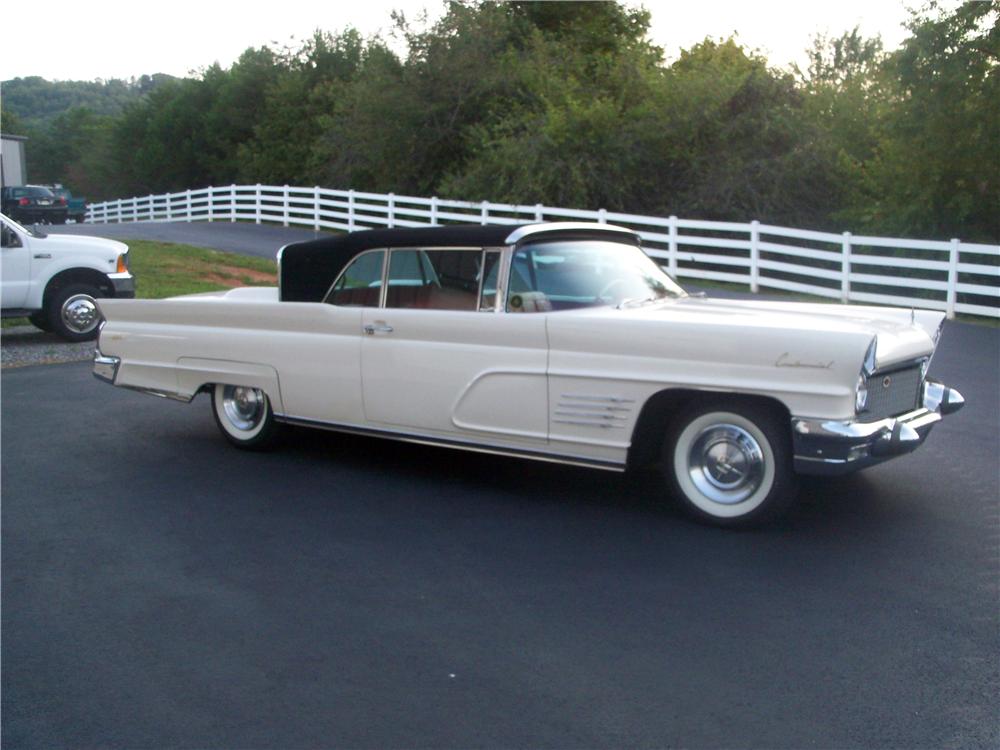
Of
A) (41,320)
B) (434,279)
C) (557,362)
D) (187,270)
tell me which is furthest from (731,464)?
(187,270)

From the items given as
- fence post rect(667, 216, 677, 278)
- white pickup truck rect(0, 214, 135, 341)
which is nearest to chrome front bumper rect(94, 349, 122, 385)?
white pickup truck rect(0, 214, 135, 341)

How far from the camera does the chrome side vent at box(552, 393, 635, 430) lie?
6012 millimetres

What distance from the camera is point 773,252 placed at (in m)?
21.0

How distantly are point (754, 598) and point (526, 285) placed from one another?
2.44 metres

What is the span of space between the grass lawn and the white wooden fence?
562 centimetres

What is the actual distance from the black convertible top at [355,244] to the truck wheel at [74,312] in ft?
23.6

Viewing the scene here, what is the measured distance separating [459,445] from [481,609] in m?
1.92

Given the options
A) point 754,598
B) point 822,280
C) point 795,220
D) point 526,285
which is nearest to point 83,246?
point 526,285

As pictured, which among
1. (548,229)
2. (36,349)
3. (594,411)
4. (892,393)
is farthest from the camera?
(36,349)

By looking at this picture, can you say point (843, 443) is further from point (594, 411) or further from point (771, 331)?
point (594, 411)

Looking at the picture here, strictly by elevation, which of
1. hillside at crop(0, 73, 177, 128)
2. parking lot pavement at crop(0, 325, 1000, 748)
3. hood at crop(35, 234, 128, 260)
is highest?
hillside at crop(0, 73, 177, 128)

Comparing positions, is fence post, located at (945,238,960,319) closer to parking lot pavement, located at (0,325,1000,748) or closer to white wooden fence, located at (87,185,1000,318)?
white wooden fence, located at (87,185,1000,318)

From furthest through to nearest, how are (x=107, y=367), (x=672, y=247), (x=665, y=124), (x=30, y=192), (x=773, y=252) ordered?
(x=30, y=192)
(x=665, y=124)
(x=672, y=247)
(x=773, y=252)
(x=107, y=367)

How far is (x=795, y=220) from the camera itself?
25234 millimetres
